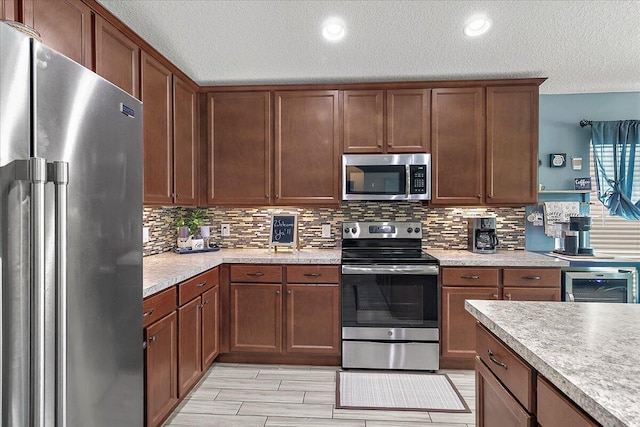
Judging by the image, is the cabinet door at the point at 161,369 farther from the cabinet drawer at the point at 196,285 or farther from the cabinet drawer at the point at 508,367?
the cabinet drawer at the point at 508,367

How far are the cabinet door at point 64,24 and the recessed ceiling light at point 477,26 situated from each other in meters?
2.17

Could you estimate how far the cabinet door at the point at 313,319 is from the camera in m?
2.96

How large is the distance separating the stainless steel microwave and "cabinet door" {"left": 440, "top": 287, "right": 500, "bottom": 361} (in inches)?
33.1

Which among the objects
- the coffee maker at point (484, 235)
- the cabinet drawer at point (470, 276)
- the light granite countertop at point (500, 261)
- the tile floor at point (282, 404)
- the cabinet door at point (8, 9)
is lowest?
the tile floor at point (282, 404)

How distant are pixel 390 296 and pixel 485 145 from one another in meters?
1.55

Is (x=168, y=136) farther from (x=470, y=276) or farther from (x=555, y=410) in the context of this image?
(x=555, y=410)

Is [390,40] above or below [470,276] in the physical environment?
above

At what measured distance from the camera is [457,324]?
9.50ft

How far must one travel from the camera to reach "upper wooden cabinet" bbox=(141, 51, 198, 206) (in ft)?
8.04

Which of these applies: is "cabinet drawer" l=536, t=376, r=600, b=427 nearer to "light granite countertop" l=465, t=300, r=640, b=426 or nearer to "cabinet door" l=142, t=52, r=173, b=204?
"light granite countertop" l=465, t=300, r=640, b=426

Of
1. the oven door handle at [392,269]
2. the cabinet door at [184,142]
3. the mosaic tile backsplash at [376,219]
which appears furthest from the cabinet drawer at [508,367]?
the cabinet door at [184,142]

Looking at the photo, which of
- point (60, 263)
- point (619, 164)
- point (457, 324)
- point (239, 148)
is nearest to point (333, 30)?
point (239, 148)

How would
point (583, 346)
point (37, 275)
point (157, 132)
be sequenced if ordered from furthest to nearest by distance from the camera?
point (157, 132), point (583, 346), point (37, 275)

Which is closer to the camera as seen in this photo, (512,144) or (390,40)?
(390,40)
